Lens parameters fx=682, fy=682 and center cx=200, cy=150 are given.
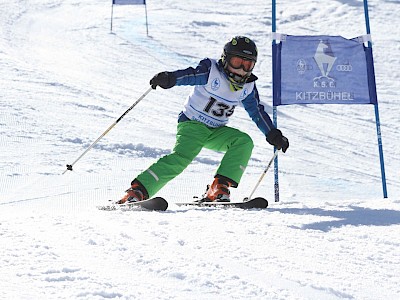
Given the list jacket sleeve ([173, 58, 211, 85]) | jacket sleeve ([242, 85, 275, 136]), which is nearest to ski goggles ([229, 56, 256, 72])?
jacket sleeve ([173, 58, 211, 85])

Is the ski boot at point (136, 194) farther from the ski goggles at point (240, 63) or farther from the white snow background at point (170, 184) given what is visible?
the ski goggles at point (240, 63)

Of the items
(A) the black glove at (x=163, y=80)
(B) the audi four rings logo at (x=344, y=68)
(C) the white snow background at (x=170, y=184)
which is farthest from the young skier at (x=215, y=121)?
(B) the audi four rings logo at (x=344, y=68)

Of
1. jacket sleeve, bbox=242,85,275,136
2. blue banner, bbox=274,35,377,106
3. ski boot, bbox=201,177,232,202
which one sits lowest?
ski boot, bbox=201,177,232,202

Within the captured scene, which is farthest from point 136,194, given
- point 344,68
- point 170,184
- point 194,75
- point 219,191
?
point 344,68

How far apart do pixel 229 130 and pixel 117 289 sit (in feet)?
8.74

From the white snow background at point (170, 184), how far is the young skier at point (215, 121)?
0.43m

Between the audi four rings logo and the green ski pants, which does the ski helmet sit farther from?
the audi four rings logo

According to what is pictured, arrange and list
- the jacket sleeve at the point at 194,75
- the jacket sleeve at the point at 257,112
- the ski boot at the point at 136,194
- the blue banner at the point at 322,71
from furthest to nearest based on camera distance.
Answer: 1. the blue banner at the point at 322,71
2. the jacket sleeve at the point at 257,112
3. the jacket sleeve at the point at 194,75
4. the ski boot at the point at 136,194

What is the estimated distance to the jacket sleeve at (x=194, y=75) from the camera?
4.58 m

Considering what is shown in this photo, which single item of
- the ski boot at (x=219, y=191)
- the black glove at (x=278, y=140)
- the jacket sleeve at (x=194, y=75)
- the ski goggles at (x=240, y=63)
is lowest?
the ski boot at (x=219, y=191)

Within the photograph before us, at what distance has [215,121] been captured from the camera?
15.8 feet

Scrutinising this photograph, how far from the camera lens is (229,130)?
4.80 m

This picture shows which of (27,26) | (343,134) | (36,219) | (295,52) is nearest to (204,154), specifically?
(295,52)

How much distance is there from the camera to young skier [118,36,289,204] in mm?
4504
